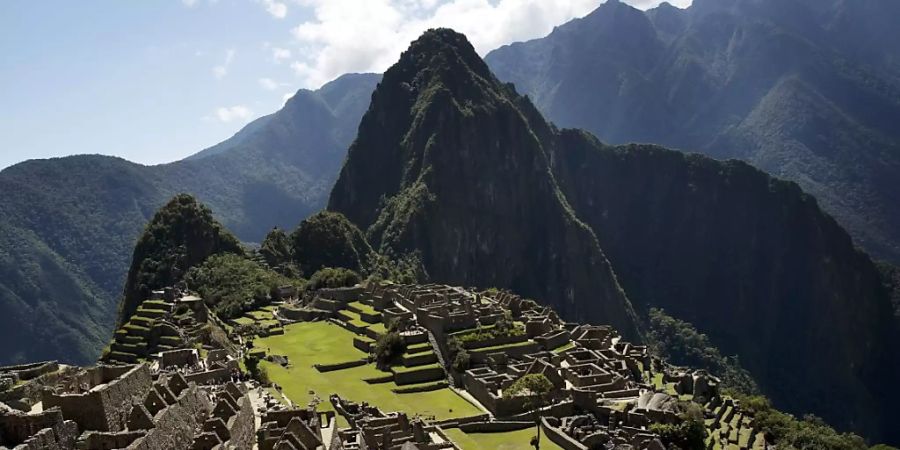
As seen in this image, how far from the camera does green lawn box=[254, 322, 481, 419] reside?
4300 centimetres

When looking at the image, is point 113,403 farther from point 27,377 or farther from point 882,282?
point 882,282

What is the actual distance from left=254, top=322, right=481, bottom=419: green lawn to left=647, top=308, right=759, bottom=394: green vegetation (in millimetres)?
73648

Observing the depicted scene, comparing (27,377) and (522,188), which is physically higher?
(522,188)

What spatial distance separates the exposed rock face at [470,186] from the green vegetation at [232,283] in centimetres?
6049

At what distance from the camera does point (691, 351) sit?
139 meters

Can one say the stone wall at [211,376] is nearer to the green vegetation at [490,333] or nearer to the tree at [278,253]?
the green vegetation at [490,333]

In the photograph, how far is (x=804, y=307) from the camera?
19588 centimetres

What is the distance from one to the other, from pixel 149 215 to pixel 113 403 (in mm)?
126972

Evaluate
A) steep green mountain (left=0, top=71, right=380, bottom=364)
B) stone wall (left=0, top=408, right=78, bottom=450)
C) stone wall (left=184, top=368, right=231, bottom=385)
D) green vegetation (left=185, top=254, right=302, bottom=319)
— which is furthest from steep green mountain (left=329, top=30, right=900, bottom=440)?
stone wall (left=0, top=408, right=78, bottom=450)

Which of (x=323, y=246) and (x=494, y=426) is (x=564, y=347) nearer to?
(x=494, y=426)

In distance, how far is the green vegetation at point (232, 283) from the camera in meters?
72.4

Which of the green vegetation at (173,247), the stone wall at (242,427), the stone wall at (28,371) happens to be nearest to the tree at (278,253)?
the green vegetation at (173,247)

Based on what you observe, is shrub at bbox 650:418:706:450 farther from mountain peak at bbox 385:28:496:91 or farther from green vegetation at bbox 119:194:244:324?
mountain peak at bbox 385:28:496:91

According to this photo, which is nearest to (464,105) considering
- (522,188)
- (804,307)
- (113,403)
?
(522,188)
